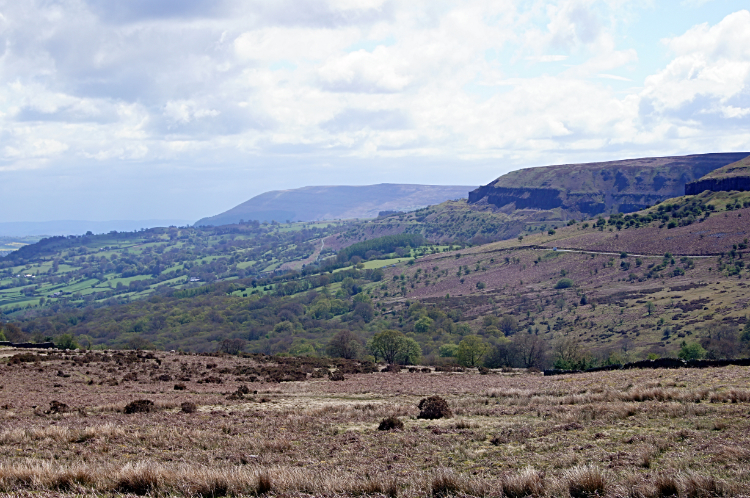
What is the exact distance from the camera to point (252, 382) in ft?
105

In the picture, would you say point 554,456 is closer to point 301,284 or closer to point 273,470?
point 273,470

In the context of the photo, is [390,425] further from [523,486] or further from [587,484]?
[587,484]

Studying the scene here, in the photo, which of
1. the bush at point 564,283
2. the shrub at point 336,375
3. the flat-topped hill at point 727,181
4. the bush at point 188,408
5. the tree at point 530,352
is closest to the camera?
the bush at point 188,408

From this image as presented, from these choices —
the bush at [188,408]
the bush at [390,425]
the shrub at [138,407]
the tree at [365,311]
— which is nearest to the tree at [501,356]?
the bush at [188,408]

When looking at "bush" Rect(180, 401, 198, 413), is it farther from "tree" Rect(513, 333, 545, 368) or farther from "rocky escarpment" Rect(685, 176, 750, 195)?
"rocky escarpment" Rect(685, 176, 750, 195)

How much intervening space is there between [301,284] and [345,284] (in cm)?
2291

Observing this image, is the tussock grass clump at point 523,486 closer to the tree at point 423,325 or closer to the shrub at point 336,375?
the shrub at point 336,375

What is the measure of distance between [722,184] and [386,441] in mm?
160704

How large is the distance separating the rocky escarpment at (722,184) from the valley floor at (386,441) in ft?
454

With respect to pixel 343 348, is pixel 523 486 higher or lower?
higher

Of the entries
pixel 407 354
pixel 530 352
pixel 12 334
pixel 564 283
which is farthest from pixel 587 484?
pixel 564 283

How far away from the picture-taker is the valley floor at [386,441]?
8.95 m

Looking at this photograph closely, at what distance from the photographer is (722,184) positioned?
145 metres

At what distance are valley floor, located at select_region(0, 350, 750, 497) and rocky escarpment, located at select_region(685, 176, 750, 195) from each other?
13826 cm
